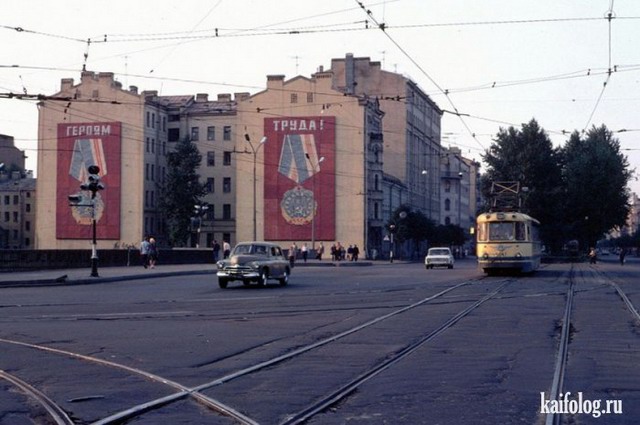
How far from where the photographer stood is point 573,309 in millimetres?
22688

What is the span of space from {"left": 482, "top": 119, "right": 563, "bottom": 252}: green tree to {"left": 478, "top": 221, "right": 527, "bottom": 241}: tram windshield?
44686mm

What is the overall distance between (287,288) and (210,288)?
2.80 meters

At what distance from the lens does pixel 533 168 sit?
88125mm

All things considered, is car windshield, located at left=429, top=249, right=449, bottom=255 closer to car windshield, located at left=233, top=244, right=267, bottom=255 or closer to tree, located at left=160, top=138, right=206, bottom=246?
car windshield, located at left=233, top=244, right=267, bottom=255

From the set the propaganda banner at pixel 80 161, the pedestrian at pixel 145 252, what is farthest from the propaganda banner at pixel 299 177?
the pedestrian at pixel 145 252

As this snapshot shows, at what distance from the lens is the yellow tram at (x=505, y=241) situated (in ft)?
140

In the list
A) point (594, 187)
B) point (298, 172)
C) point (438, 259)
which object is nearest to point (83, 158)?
point (298, 172)

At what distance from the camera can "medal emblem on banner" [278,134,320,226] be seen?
83562 mm

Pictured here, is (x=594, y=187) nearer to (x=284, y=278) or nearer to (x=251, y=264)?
(x=284, y=278)

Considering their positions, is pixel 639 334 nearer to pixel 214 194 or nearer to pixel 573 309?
pixel 573 309

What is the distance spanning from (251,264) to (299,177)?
51212 millimetres

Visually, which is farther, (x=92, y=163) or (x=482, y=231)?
(x=92, y=163)

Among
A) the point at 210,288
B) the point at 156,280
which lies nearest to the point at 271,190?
the point at 156,280

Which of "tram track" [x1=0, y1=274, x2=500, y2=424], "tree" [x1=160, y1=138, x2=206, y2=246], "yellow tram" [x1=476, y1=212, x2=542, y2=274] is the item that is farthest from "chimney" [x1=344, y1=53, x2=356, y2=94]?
"tram track" [x1=0, y1=274, x2=500, y2=424]
